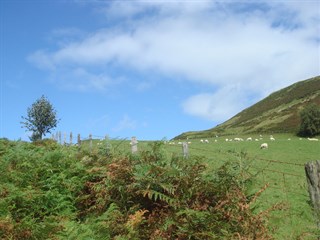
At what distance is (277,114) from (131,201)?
14965cm

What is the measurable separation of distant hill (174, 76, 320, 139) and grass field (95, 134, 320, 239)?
73.7m

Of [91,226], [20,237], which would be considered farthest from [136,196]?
[20,237]

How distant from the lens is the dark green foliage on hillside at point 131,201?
6.66 metres

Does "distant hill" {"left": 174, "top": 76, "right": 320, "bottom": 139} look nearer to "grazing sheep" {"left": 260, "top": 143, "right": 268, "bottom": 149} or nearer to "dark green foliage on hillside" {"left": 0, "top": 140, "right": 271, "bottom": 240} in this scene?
"grazing sheep" {"left": 260, "top": 143, "right": 268, "bottom": 149}

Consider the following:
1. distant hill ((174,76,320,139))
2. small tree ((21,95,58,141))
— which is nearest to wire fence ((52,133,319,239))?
small tree ((21,95,58,141))

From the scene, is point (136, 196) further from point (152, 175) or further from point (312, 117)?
point (312, 117)

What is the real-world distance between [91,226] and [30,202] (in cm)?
147

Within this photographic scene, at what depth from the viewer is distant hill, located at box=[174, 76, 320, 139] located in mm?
130750

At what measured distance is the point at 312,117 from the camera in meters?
83.5

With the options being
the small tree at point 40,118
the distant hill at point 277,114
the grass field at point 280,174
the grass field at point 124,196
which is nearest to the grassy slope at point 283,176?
the grass field at point 280,174

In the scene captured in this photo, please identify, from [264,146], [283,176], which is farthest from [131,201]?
[264,146]

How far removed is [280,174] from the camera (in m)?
25.0

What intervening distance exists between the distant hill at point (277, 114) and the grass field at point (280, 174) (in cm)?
7365

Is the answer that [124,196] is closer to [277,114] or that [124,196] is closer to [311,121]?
[311,121]
